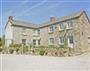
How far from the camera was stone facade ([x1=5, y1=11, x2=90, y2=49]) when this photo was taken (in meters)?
20.9

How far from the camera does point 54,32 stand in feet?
78.6

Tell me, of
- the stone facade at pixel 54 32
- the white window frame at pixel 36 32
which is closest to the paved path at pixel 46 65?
the stone facade at pixel 54 32

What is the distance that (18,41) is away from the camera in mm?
24797

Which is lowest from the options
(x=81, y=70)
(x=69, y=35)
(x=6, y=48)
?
(x=81, y=70)

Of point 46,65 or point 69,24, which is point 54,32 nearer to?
point 69,24

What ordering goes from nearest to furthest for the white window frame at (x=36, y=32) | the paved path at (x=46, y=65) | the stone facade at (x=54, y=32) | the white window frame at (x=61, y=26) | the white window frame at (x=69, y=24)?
the paved path at (x=46, y=65), the stone facade at (x=54, y=32), the white window frame at (x=69, y=24), the white window frame at (x=61, y=26), the white window frame at (x=36, y=32)

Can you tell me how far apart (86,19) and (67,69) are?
14.6 metres

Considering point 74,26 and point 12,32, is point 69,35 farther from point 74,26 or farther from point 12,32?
point 12,32

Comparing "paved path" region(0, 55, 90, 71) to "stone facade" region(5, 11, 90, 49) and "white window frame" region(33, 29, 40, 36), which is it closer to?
"stone facade" region(5, 11, 90, 49)

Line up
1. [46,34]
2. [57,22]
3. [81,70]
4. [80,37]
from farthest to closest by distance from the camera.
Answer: [46,34]
[57,22]
[80,37]
[81,70]

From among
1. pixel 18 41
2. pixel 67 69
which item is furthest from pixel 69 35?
pixel 67 69

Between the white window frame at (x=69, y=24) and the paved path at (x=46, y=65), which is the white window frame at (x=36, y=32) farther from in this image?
the paved path at (x=46, y=65)

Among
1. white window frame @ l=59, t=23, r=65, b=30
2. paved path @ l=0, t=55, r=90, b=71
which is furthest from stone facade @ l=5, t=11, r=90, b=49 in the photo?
paved path @ l=0, t=55, r=90, b=71

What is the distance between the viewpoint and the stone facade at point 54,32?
20.9 metres
